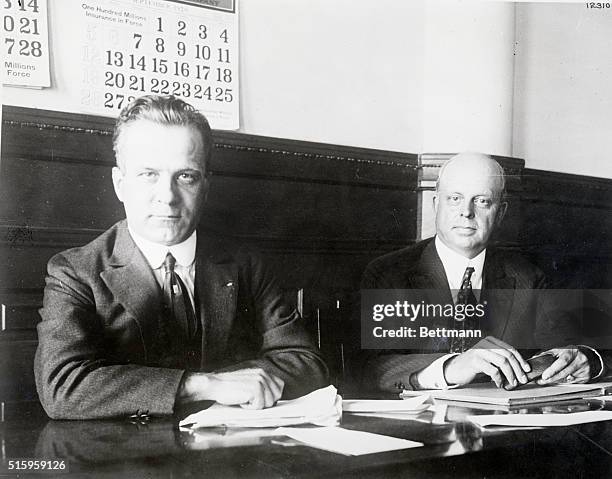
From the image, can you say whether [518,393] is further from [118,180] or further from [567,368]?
[118,180]

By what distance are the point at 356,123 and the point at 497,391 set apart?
706 millimetres

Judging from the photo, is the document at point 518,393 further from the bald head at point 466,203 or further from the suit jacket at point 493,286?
the bald head at point 466,203

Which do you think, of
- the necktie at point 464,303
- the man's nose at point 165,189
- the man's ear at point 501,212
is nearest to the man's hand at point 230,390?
the man's nose at point 165,189

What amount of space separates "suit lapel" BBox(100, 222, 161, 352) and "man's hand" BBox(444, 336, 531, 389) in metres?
0.63

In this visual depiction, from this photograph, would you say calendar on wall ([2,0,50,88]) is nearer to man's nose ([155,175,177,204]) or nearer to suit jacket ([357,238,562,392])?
man's nose ([155,175,177,204])

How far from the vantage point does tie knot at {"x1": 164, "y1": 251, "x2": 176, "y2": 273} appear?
1297 millimetres

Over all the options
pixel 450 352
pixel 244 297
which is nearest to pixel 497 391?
pixel 450 352

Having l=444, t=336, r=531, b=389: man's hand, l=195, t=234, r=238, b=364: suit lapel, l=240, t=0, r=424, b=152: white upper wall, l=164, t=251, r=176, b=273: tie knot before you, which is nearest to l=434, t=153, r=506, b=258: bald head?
l=240, t=0, r=424, b=152: white upper wall

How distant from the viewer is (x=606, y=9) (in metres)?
1.63

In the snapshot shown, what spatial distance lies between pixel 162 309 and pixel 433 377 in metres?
0.59

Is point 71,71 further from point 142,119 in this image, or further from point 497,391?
point 497,391

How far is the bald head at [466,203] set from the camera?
1.57 m

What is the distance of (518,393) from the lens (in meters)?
1.31

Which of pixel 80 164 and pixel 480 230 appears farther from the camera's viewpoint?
pixel 480 230
